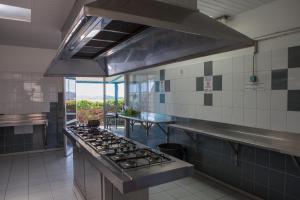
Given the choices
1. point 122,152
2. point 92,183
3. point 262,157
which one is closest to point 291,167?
point 262,157

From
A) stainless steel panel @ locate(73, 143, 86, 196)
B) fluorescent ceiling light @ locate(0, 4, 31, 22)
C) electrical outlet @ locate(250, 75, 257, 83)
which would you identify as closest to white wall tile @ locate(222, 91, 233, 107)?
electrical outlet @ locate(250, 75, 257, 83)

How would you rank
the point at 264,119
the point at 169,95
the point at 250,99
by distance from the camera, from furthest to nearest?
the point at 169,95, the point at 250,99, the point at 264,119

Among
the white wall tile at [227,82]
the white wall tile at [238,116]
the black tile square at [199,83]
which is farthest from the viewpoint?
the black tile square at [199,83]

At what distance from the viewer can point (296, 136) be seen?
82.7 inches

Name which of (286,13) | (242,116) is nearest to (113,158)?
(242,116)

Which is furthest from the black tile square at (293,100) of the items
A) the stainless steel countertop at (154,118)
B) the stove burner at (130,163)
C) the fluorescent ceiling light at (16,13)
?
the fluorescent ceiling light at (16,13)

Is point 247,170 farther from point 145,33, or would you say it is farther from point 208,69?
point 145,33

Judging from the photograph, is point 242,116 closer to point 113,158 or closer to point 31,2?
point 113,158

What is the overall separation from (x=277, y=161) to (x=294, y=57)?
106cm

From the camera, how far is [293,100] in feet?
6.95

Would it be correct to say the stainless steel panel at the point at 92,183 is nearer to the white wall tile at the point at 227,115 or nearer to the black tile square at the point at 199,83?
the white wall tile at the point at 227,115

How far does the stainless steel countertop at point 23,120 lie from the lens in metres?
4.27

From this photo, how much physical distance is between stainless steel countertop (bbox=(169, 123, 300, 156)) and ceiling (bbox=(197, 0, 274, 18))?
1385 millimetres

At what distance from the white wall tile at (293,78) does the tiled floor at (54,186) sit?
4.42ft
